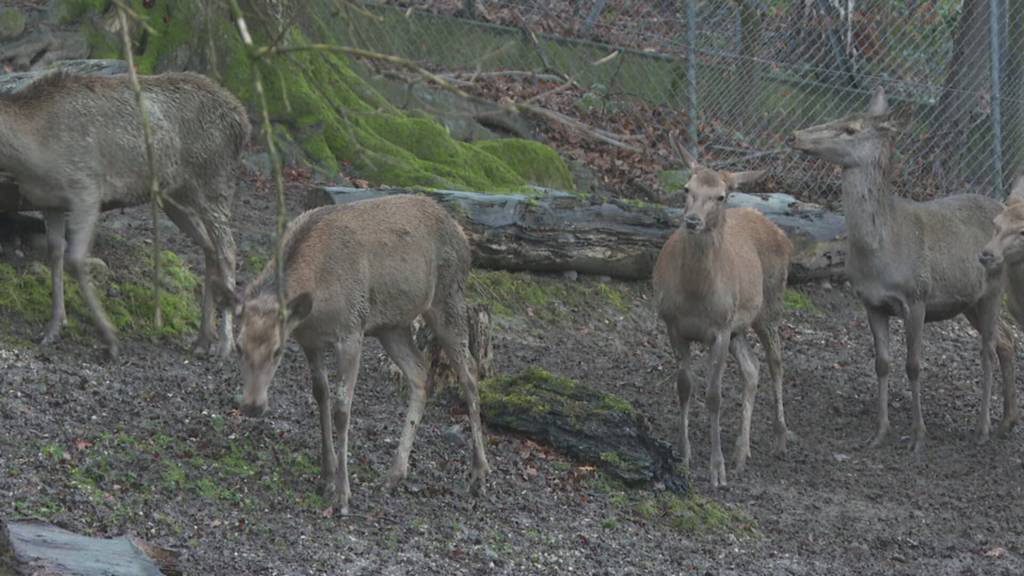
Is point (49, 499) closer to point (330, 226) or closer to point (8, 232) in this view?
point (330, 226)

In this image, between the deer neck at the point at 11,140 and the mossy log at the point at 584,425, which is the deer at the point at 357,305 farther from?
the deer neck at the point at 11,140

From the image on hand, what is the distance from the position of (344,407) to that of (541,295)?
477 centimetres

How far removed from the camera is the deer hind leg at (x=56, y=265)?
→ 892cm

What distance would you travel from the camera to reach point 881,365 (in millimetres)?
11336

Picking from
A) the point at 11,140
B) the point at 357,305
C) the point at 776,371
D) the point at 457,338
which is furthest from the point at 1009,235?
the point at 11,140

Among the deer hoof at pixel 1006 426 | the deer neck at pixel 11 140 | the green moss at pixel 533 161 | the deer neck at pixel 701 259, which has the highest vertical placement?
the deer neck at pixel 11 140

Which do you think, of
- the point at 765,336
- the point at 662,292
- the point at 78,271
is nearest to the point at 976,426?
the point at 765,336

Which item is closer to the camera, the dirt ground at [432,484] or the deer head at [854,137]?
the dirt ground at [432,484]

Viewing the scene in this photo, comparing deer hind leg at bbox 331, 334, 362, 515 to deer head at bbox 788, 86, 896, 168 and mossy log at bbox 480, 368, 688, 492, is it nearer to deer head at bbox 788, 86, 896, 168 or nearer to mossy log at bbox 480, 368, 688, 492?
mossy log at bbox 480, 368, 688, 492

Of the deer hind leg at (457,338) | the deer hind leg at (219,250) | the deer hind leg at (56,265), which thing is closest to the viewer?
the deer hind leg at (457,338)

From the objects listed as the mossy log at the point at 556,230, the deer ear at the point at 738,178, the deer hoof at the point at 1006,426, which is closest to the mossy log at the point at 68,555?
the deer ear at the point at 738,178

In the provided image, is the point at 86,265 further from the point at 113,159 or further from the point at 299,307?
the point at 299,307

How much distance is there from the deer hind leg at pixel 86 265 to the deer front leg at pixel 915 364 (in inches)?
224

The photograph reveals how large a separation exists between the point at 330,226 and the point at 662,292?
8.95 ft
